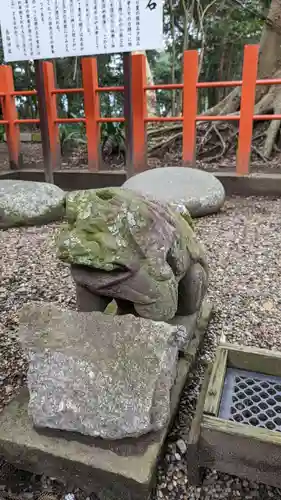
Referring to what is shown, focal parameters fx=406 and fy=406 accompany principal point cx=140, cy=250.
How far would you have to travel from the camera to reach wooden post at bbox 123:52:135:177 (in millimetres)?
4049

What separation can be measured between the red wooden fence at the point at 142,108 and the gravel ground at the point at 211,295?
88 cm

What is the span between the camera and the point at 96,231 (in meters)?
1.18

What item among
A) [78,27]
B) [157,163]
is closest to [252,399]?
[78,27]

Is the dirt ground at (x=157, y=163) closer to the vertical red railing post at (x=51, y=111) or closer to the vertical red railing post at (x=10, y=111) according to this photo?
the vertical red railing post at (x=10, y=111)

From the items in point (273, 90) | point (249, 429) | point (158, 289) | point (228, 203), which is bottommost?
point (228, 203)

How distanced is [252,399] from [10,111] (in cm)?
473

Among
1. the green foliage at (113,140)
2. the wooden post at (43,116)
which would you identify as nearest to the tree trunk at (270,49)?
the green foliage at (113,140)

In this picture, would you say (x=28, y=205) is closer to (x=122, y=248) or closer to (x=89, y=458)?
(x=122, y=248)

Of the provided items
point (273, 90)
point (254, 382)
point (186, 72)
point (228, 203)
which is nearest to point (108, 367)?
point (254, 382)

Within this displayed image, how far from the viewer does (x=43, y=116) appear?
15.3ft

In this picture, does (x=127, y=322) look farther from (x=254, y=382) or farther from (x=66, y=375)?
(x=254, y=382)

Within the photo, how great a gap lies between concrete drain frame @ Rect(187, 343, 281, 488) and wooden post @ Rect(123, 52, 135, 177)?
10.7 ft

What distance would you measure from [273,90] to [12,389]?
510 centimetres

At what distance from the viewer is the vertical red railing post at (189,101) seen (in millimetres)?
4156
